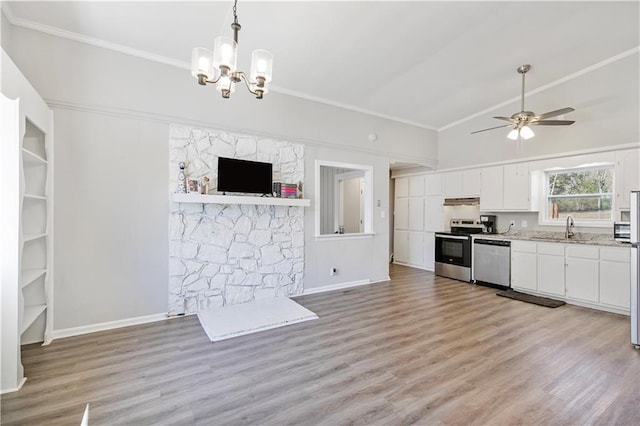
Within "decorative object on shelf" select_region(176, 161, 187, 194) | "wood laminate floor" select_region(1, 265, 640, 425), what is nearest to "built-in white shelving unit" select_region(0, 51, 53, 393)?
"wood laminate floor" select_region(1, 265, 640, 425)

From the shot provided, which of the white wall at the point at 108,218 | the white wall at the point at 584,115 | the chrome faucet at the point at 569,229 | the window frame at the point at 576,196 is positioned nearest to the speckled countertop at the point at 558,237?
the chrome faucet at the point at 569,229

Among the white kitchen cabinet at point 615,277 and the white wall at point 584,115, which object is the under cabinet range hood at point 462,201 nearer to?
the white wall at point 584,115

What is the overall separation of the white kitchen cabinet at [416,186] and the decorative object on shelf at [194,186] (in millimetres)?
5156

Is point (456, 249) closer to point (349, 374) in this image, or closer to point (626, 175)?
point (626, 175)

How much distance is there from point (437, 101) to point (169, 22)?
4.43 meters

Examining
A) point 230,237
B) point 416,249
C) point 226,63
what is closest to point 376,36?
point 226,63

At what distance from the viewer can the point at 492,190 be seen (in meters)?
5.72

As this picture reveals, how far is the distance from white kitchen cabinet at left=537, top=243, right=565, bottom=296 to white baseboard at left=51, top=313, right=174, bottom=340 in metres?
5.67

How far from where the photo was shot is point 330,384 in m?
2.31

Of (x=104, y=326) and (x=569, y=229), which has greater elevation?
(x=569, y=229)

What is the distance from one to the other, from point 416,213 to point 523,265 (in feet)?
8.39

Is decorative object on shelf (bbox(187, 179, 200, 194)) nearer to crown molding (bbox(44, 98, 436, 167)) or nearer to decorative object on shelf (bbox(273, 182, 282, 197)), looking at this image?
crown molding (bbox(44, 98, 436, 167))

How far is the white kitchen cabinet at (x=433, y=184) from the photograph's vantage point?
6.66 meters

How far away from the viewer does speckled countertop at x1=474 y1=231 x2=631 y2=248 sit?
165 inches
